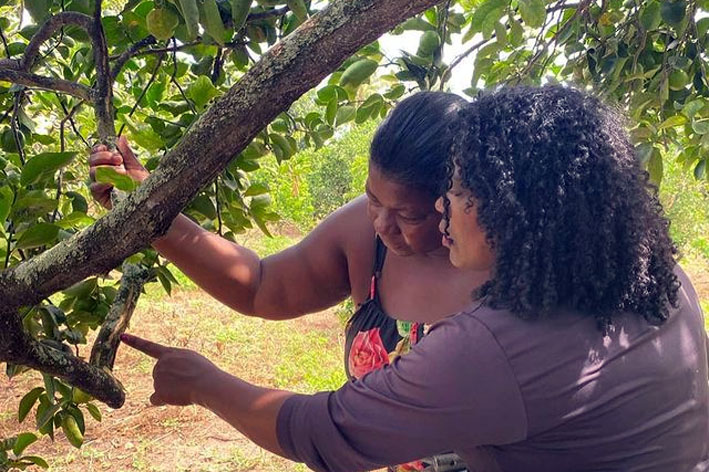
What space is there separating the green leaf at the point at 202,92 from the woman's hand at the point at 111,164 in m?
0.16

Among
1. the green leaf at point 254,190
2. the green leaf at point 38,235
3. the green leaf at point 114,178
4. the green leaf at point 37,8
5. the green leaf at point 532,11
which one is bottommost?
the green leaf at point 254,190

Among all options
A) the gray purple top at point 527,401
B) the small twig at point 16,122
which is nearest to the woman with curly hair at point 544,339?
the gray purple top at point 527,401

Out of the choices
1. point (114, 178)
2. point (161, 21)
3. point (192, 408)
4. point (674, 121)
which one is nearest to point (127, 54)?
point (161, 21)

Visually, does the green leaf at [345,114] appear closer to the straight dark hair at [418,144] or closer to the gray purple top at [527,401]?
the straight dark hair at [418,144]

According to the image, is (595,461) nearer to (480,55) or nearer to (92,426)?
(480,55)

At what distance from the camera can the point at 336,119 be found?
1.67 m

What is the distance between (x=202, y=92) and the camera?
129cm

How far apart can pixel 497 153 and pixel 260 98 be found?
329 millimetres

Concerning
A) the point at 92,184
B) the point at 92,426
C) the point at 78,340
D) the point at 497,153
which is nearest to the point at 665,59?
the point at 497,153

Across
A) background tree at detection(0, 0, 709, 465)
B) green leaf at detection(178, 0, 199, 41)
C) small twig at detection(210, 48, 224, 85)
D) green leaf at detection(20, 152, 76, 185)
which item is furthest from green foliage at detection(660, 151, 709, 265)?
green leaf at detection(20, 152, 76, 185)

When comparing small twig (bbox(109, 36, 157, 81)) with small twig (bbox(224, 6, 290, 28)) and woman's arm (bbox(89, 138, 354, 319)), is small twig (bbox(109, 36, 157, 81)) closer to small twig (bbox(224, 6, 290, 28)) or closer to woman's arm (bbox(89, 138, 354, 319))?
small twig (bbox(224, 6, 290, 28))

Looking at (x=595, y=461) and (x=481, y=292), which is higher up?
(x=481, y=292)

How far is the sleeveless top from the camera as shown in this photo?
132 centimetres

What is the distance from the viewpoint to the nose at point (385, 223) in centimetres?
126
